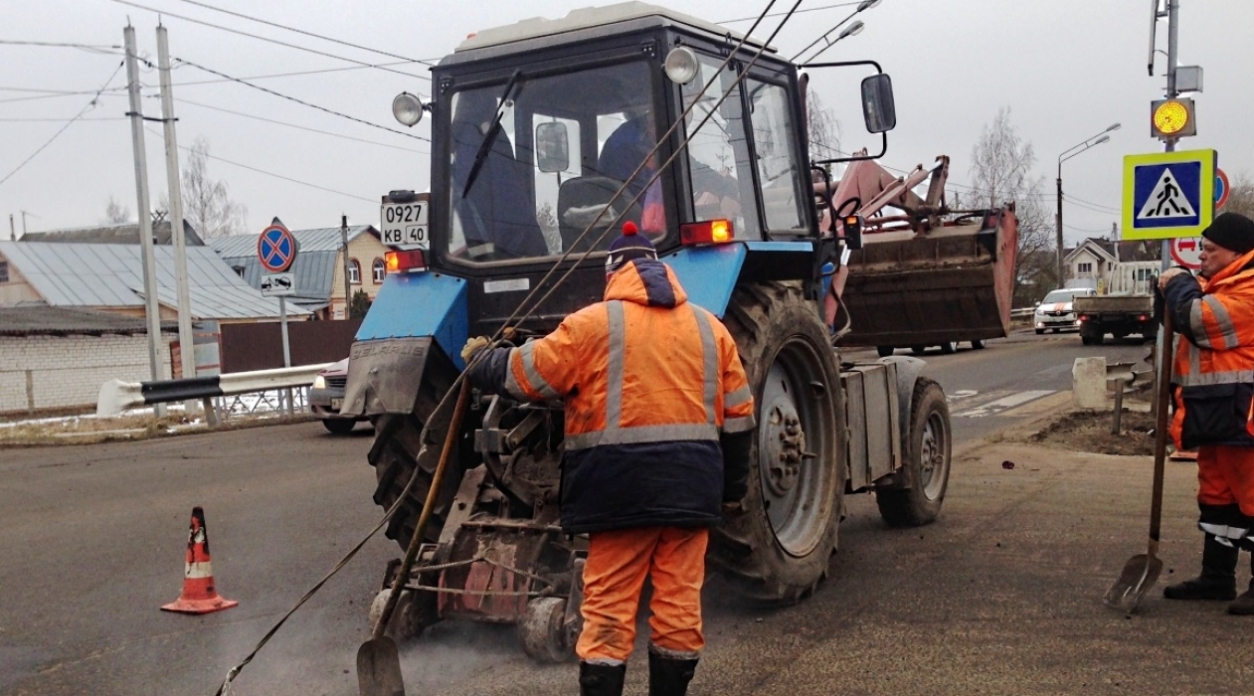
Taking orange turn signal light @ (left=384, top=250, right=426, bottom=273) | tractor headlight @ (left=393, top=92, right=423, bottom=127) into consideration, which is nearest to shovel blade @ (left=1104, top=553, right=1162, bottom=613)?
orange turn signal light @ (left=384, top=250, right=426, bottom=273)

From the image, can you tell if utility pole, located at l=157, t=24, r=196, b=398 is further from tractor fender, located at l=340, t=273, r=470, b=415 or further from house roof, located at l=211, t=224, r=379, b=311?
house roof, located at l=211, t=224, r=379, b=311

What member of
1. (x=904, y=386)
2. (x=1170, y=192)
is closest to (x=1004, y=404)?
(x=1170, y=192)

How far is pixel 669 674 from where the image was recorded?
396cm

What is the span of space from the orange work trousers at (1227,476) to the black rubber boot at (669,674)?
317 centimetres

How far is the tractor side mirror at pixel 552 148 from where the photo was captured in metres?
5.91

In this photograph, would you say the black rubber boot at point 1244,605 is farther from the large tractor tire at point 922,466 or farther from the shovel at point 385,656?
the shovel at point 385,656

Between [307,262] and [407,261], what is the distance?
201 ft

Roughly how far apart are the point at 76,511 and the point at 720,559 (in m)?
6.08

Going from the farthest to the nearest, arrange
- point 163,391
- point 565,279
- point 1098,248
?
point 1098,248 < point 163,391 < point 565,279

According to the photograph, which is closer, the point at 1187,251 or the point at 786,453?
the point at 786,453

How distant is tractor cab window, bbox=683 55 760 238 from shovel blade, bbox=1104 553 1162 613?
2398mm

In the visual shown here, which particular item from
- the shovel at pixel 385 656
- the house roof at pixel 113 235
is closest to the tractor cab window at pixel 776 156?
the shovel at pixel 385 656

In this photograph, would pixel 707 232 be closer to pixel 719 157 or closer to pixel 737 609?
pixel 719 157

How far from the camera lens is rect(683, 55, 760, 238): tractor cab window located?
5.71 metres
